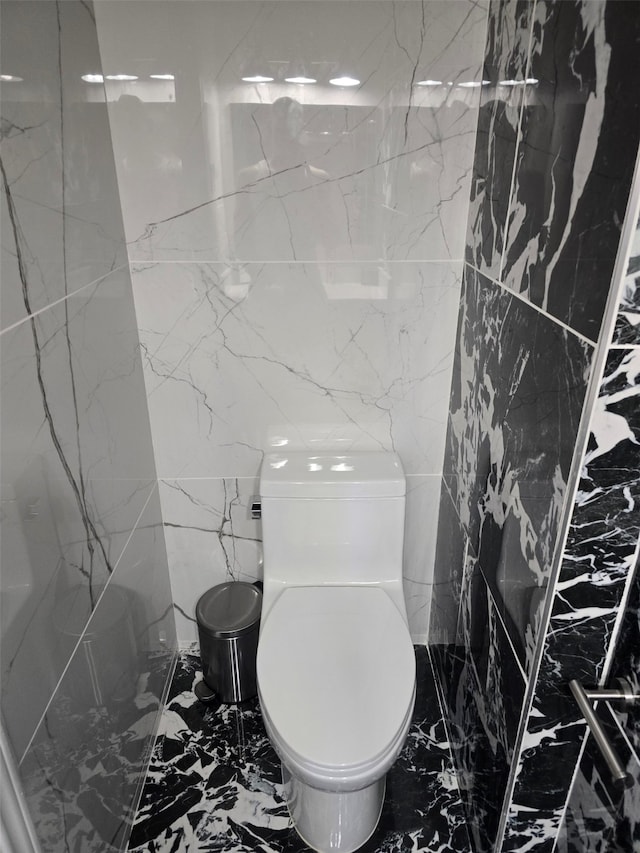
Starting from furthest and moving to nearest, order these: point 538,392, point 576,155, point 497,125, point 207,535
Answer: point 207,535
point 497,125
point 538,392
point 576,155

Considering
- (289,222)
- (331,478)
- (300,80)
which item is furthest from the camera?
(331,478)

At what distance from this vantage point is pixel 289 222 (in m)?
1.53

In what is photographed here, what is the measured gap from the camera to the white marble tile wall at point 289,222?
1.39 m

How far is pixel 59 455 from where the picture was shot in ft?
3.67

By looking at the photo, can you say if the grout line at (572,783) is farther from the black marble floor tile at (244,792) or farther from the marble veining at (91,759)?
the marble veining at (91,759)

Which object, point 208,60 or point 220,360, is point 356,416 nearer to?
point 220,360

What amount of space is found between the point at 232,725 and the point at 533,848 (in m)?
0.91

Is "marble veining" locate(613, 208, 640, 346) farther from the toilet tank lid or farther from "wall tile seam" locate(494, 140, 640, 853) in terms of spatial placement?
the toilet tank lid

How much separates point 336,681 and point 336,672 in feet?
0.08

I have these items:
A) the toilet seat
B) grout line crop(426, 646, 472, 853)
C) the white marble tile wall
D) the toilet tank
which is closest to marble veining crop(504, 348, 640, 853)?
the toilet seat

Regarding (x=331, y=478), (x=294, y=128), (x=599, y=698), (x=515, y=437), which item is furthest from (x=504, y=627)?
(x=294, y=128)

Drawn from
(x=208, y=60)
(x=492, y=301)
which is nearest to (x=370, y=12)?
(x=208, y=60)

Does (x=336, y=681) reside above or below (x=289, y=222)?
below

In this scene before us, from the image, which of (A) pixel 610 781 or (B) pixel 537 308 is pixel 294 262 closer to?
(B) pixel 537 308
